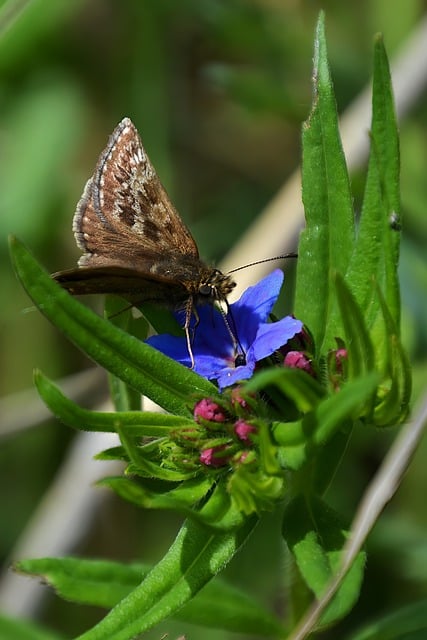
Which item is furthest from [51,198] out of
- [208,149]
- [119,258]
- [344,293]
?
[344,293]

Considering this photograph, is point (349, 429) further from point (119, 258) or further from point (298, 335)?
point (119, 258)

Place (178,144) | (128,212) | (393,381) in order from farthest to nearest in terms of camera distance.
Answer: (178,144), (128,212), (393,381)

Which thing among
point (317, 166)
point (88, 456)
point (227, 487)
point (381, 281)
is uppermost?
point (317, 166)

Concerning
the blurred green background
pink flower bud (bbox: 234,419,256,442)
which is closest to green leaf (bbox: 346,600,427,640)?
pink flower bud (bbox: 234,419,256,442)

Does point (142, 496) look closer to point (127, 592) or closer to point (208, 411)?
point (208, 411)

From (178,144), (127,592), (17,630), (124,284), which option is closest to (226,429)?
(124,284)

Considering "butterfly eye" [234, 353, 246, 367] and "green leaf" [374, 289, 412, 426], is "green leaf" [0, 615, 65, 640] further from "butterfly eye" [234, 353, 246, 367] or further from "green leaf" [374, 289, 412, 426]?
"green leaf" [374, 289, 412, 426]
